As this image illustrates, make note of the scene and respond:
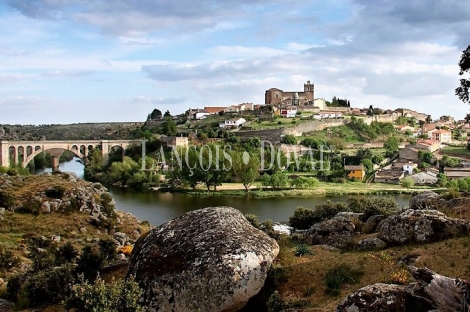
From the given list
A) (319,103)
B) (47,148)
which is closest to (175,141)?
(47,148)

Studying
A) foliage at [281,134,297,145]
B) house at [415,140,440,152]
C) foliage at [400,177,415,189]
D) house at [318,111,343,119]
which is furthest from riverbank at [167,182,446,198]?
house at [318,111,343,119]

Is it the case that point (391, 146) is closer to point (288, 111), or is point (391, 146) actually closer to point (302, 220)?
point (288, 111)

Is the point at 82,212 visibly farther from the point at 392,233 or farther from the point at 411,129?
the point at 411,129

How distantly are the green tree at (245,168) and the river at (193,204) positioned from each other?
3.74 m

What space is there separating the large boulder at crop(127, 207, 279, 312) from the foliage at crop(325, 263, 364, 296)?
0.87 meters

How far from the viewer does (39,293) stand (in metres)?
7.65

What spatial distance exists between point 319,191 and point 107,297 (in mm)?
35795

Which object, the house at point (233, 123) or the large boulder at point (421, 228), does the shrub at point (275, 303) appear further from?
the house at point (233, 123)

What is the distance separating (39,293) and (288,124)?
2267 inches

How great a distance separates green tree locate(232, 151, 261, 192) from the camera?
4212 centimetres

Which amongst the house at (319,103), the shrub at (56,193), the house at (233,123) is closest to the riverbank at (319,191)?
the shrub at (56,193)

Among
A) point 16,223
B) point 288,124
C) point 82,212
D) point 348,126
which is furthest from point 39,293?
point 348,126

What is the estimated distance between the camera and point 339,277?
6.77 metres

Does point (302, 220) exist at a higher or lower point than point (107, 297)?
lower
